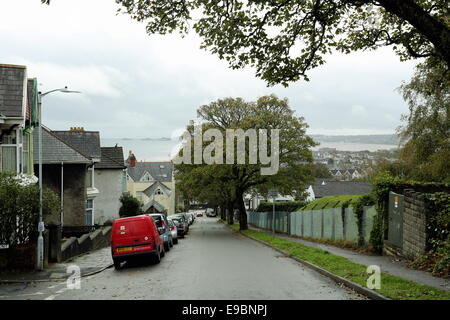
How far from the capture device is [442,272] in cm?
1283

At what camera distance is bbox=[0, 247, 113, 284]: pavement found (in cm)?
→ 1523

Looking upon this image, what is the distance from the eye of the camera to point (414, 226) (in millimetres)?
16219

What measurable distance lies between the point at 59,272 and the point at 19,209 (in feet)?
8.01

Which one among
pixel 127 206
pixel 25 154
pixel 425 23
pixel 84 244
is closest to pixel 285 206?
pixel 127 206

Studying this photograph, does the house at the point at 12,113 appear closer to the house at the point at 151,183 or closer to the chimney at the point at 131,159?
the chimney at the point at 131,159

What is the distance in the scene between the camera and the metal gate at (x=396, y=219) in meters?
17.8

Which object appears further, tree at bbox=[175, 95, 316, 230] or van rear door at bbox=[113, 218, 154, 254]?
tree at bbox=[175, 95, 316, 230]

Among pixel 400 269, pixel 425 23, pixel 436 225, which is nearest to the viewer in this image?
Answer: pixel 425 23

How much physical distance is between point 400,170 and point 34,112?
3068cm

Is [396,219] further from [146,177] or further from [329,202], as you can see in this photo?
[146,177]

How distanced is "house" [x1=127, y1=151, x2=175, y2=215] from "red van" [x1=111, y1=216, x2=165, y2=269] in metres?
59.9

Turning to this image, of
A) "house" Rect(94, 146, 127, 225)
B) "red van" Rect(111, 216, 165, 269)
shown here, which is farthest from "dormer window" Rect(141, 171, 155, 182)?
"red van" Rect(111, 216, 165, 269)

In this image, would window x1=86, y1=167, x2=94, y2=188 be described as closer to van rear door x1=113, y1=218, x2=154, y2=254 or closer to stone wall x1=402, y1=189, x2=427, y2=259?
van rear door x1=113, y1=218, x2=154, y2=254
